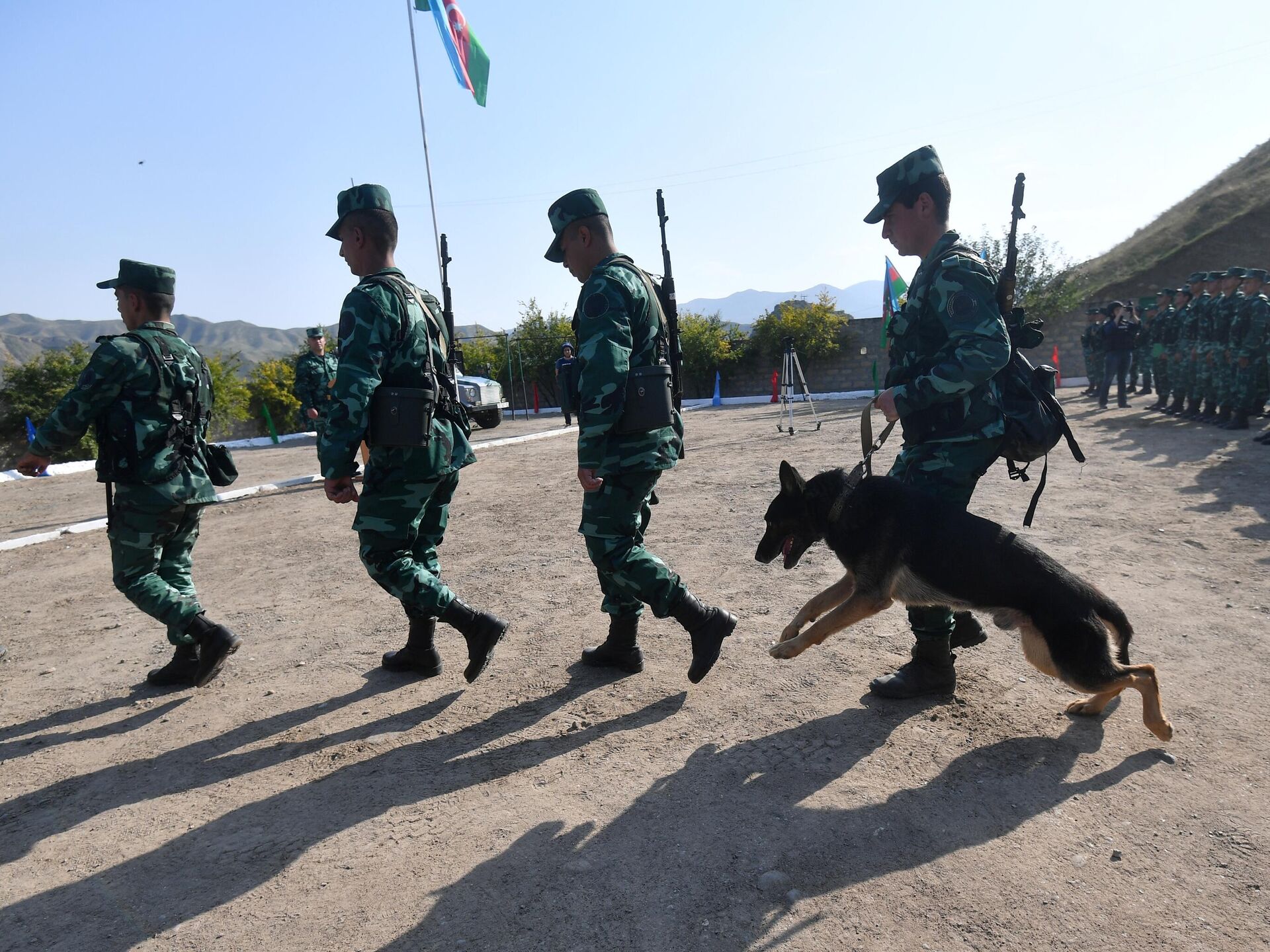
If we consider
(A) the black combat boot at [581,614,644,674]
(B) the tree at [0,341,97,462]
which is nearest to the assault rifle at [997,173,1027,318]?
(A) the black combat boot at [581,614,644,674]

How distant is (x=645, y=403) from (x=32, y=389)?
21672mm

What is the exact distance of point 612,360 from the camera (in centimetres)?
326

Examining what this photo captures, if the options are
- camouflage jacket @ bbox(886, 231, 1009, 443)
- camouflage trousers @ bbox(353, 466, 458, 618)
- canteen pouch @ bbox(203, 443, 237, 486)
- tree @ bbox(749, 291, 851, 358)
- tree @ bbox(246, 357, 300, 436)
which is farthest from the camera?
tree @ bbox(749, 291, 851, 358)

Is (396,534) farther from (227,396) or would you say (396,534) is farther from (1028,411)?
(227,396)

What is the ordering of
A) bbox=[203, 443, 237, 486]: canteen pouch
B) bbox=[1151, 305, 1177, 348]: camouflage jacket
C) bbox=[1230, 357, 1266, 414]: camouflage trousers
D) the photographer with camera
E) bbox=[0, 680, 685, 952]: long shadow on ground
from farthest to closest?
the photographer with camera
bbox=[1151, 305, 1177, 348]: camouflage jacket
bbox=[1230, 357, 1266, 414]: camouflage trousers
bbox=[203, 443, 237, 486]: canteen pouch
bbox=[0, 680, 685, 952]: long shadow on ground

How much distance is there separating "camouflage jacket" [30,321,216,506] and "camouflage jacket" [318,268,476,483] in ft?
3.08

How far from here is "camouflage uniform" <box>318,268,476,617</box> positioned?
3.31 metres

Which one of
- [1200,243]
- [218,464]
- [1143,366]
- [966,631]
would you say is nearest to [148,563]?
[218,464]

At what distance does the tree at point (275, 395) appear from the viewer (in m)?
24.1

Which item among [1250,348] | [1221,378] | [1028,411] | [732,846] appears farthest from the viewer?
[1221,378]

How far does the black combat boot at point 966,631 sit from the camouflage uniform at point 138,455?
377 cm

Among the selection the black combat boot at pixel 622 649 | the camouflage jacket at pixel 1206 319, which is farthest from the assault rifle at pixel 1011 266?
the camouflage jacket at pixel 1206 319

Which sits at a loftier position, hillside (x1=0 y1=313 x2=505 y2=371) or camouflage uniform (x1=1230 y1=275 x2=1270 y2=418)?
hillside (x1=0 y1=313 x2=505 y2=371)

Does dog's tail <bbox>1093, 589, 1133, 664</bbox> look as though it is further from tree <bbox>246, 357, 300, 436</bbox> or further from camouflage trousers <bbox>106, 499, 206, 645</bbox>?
tree <bbox>246, 357, 300, 436</bbox>
